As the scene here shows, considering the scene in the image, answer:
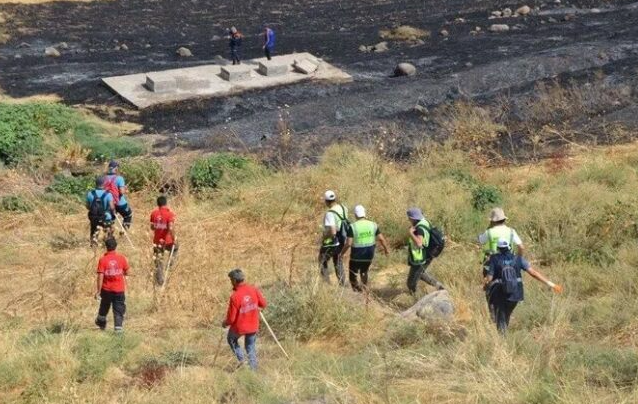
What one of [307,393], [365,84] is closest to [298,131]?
[365,84]

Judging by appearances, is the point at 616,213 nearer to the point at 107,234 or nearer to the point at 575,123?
the point at 107,234

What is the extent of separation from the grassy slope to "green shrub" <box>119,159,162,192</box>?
1.12ft

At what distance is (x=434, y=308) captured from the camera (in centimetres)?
1000

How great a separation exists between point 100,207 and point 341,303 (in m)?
4.09

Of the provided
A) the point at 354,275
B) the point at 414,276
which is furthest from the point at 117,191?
the point at 414,276

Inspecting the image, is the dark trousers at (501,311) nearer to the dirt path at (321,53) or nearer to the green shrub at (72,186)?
the green shrub at (72,186)

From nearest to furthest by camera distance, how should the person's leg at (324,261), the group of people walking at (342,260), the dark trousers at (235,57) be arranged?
the group of people walking at (342,260)
the person's leg at (324,261)
the dark trousers at (235,57)

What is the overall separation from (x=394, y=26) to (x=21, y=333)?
73.6 feet

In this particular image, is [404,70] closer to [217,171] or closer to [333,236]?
[217,171]

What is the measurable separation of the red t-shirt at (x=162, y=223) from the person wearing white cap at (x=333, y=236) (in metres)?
1.89

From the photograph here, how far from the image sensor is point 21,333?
10.0 meters

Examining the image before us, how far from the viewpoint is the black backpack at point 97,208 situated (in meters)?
12.8

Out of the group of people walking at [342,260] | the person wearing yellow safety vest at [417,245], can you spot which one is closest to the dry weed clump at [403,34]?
the group of people walking at [342,260]

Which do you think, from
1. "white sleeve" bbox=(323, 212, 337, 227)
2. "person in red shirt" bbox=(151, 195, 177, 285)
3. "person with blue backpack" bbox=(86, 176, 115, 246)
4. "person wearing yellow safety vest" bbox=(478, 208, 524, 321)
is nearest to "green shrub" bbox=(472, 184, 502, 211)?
"white sleeve" bbox=(323, 212, 337, 227)
